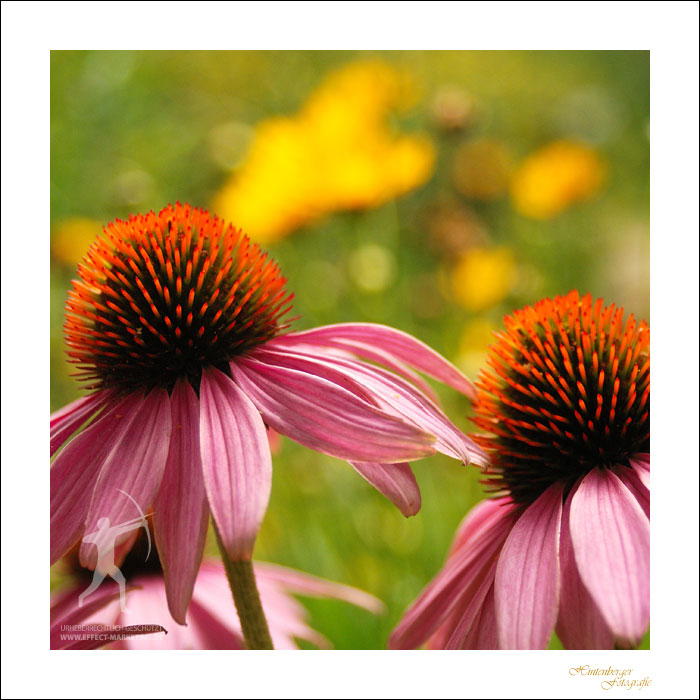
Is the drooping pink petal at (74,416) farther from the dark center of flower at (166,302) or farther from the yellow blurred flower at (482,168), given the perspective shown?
the yellow blurred flower at (482,168)

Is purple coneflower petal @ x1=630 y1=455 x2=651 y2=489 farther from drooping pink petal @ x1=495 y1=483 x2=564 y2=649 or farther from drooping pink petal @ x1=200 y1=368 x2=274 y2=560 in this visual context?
drooping pink petal @ x1=200 y1=368 x2=274 y2=560

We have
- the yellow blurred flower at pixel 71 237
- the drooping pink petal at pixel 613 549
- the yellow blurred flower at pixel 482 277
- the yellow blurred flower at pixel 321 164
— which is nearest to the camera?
the drooping pink petal at pixel 613 549

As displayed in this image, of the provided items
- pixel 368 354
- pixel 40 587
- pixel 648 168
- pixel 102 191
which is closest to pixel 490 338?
pixel 648 168

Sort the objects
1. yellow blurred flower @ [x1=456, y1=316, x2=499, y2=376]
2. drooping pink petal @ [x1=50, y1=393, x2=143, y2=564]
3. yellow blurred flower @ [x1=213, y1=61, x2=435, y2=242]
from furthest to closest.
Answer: yellow blurred flower @ [x1=213, y1=61, x2=435, y2=242] < yellow blurred flower @ [x1=456, y1=316, x2=499, y2=376] < drooping pink petal @ [x1=50, y1=393, x2=143, y2=564]

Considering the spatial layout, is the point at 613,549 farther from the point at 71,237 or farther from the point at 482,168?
the point at 482,168

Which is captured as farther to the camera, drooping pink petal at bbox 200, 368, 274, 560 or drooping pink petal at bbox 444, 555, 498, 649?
drooping pink petal at bbox 444, 555, 498, 649
